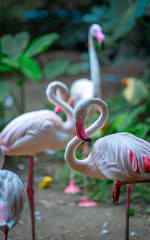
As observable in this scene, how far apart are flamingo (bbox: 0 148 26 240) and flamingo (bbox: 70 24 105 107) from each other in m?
2.02

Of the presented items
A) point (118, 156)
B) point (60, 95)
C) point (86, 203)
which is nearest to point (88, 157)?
point (118, 156)

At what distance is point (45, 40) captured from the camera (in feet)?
13.6

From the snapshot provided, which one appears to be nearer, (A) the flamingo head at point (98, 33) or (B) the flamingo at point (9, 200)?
(B) the flamingo at point (9, 200)

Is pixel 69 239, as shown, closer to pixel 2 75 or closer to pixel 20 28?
pixel 2 75

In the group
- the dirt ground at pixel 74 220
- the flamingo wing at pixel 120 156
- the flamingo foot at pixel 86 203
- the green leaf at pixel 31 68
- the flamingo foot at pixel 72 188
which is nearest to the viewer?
the flamingo wing at pixel 120 156

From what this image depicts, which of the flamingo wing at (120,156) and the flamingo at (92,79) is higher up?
the flamingo at (92,79)

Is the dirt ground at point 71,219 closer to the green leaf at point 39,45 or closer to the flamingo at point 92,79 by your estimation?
the flamingo at point 92,79

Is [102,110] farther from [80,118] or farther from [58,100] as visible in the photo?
[58,100]

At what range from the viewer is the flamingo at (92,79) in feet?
13.3

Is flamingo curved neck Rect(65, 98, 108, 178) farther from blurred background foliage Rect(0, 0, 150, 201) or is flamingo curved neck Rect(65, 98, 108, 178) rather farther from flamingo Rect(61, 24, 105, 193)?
flamingo Rect(61, 24, 105, 193)

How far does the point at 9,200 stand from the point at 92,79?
2.28 meters

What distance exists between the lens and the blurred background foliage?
408cm

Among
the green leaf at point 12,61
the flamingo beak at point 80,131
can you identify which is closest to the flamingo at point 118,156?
the flamingo beak at point 80,131

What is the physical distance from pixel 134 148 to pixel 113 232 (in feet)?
3.75
